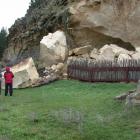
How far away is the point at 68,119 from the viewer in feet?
46.1

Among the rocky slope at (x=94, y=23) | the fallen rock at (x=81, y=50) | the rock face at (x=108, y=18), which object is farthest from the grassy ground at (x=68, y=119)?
the rocky slope at (x=94, y=23)

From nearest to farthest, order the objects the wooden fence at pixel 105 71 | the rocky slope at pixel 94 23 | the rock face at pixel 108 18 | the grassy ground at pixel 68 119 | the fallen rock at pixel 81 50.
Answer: the grassy ground at pixel 68 119 < the wooden fence at pixel 105 71 < the fallen rock at pixel 81 50 < the rock face at pixel 108 18 < the rocky slope at pixel 94 23

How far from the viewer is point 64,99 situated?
67.5ft

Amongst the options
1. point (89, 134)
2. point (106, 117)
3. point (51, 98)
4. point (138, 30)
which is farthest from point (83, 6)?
point (89, 134)

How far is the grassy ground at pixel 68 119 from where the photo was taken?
12.3 meters

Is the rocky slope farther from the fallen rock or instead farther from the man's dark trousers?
the man's dark trousers

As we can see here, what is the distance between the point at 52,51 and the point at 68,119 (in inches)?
760

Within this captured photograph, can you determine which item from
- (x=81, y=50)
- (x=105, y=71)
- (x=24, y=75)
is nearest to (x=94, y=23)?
(x=81, y=50)

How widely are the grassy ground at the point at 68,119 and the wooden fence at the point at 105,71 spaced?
611 centimetres

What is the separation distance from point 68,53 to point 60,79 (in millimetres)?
4831

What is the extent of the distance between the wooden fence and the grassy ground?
6.11 m

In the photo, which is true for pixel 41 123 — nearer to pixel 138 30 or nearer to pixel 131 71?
pixel 131 71

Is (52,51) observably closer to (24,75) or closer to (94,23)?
(94,23)

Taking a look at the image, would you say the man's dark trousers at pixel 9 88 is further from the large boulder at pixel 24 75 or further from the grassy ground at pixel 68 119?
the large boulder at pixel 24 75
